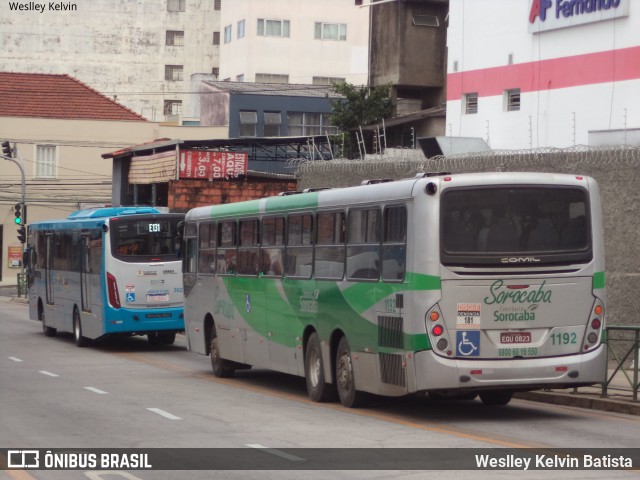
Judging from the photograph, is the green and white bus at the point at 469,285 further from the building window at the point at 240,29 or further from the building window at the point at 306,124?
the building window at the point at 240,29

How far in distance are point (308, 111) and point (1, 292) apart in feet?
70.6

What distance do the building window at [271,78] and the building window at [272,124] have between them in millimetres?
10230

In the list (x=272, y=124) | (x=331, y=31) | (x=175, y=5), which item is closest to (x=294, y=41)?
(x=331, y=31)

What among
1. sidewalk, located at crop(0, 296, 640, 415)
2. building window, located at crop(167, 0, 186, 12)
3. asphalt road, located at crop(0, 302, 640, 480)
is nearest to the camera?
asphalt road, located at crop(0, 302, 640, 480)

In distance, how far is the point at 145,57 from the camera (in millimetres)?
96938

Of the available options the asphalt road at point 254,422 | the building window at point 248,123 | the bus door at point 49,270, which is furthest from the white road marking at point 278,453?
the building window at point 248,123

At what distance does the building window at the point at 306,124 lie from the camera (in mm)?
75562

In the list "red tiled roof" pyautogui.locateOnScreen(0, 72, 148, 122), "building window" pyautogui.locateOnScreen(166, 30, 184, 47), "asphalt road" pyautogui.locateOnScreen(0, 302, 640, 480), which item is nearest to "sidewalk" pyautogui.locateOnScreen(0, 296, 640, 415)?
"asphalt road" pyautogui.locateOnScreen(0, 302, 640, 480)

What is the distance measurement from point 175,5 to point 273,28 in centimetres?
1506

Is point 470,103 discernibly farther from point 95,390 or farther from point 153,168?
point 95,390

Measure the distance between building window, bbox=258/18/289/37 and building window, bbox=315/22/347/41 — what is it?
255 cm

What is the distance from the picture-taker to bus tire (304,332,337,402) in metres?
18.2

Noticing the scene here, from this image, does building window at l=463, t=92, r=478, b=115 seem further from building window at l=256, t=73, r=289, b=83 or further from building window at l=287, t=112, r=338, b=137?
building window at l=256, t=73, r=289, b=83

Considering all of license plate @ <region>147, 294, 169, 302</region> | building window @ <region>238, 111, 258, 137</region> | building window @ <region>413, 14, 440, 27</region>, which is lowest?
license plate @ <region>147, 294, 169, 302</region>
